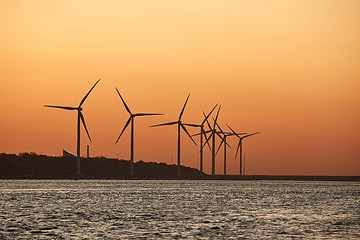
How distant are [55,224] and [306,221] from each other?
29047 millimetres

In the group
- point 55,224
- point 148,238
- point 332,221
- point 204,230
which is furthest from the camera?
point 332,221

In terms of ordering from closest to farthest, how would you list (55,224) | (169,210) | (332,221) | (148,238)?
1. (148,238)
2. (55,224)
3. (332,221)
4. (169,210)

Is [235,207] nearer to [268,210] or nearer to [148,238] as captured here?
[268,210]

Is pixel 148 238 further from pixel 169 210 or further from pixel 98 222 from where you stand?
pixel 169 210

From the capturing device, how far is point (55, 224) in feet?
315

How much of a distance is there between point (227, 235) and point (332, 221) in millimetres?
23740

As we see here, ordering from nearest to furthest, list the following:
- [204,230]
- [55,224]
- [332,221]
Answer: [204,230]
[55,224]
[332,221]

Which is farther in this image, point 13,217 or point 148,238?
point 13,217

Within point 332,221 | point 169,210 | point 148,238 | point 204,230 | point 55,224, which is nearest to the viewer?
point 148,238

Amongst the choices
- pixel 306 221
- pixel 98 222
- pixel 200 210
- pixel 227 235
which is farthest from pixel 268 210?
pixel 227 235

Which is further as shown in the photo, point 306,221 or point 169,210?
point 169,210

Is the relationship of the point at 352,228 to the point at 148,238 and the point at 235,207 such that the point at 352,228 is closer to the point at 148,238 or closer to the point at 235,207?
the point at 148,238

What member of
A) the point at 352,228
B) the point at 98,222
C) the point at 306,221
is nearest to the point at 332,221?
the point at 306,221

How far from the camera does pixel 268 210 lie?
126438mm
